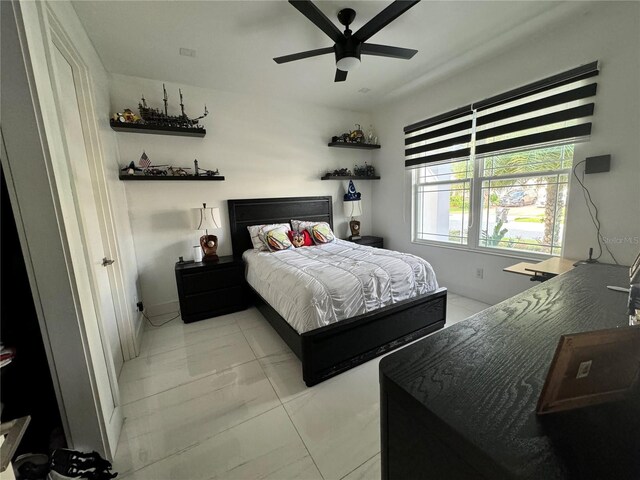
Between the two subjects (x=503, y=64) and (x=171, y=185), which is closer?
(x=503, y=64)

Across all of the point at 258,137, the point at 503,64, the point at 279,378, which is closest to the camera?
the point at 279,378

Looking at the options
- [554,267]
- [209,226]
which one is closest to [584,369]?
[554,267]

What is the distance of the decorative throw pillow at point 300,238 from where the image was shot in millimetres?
3477

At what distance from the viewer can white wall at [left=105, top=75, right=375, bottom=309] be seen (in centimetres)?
306

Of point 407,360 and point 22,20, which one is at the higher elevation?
point 22,20

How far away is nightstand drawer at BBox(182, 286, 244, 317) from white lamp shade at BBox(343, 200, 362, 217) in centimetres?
207

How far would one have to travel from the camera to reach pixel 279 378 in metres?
2.02

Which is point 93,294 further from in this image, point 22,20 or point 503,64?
point 503,64

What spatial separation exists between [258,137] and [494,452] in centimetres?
383

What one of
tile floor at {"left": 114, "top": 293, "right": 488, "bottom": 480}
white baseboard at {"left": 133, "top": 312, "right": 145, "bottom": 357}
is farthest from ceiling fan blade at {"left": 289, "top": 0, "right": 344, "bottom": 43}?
white baseboard at {"left": 133, "top": 312, "right": 145, "bottom": 357}

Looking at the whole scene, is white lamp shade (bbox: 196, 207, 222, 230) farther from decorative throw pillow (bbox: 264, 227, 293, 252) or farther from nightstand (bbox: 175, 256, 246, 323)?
decorative throw pillow (bbox: 264, 227, 293, 252)

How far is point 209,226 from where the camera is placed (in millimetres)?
3221

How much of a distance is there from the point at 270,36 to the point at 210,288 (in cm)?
260

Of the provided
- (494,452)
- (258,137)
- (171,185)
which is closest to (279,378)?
(494,452)
